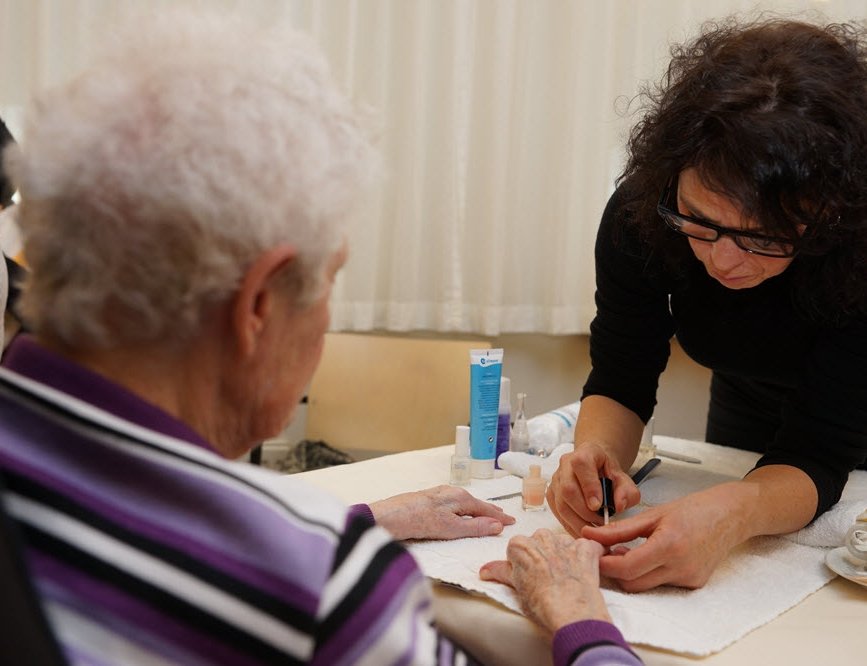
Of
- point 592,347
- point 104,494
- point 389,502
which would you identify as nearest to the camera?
point 104,494

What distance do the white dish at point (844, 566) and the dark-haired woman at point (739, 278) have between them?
0.07m

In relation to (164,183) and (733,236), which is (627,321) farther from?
(164,183)

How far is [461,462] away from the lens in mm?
1528

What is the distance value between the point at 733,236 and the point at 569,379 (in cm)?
188

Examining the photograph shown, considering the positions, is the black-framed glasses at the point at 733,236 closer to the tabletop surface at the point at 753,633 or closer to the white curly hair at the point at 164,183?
the tabletop surface at the point at 753,633

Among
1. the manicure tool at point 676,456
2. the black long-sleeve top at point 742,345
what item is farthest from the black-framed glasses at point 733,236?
the manicure tool at point 676,456

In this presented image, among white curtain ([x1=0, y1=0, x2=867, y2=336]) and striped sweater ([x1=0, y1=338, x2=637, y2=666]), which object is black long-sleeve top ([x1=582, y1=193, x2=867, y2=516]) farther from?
white curtain ([x1=0, y1=0, x2=867, y2=336])

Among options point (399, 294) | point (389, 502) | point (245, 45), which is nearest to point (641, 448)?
point (389, 502)

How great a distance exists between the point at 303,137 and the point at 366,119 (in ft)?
0.34

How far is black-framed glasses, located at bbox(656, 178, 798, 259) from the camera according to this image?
47.9 inches

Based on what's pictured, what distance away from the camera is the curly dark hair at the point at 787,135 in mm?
1164

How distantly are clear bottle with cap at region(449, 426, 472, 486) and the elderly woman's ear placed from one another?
84 centimetres

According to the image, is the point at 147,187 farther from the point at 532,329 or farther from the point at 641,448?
the point at 532,329

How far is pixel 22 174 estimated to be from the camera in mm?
661
